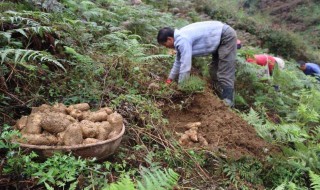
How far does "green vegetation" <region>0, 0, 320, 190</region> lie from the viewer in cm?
249

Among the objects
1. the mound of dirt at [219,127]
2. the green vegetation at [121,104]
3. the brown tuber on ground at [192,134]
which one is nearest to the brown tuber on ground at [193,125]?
the mound of dirt at [219,127]

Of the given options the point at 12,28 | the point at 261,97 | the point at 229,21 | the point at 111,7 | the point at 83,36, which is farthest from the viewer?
the point at 229,21

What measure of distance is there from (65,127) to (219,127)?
203cm

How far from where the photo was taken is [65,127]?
2.71 meters

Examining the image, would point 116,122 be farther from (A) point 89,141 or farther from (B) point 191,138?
(B) point 191,138

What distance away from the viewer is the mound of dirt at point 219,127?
3746 mm

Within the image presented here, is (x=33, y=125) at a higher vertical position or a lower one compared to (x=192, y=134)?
higher

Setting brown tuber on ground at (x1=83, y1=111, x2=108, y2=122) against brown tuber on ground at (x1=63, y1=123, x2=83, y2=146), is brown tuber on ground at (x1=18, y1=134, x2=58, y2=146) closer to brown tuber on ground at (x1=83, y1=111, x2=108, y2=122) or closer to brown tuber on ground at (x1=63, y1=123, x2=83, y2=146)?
brown tuber on ground at (x1=63, y1=123, x2=83, y2=146)

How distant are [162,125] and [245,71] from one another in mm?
2941

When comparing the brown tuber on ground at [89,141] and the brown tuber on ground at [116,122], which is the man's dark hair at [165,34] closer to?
the brown tuber on ground at [116,122]

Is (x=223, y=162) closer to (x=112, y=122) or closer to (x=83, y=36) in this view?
(x=112, y=122)

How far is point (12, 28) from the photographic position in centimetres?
396

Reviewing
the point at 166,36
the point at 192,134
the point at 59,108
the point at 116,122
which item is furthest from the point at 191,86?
the point at 59,108

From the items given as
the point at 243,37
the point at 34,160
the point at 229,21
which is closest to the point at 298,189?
the point at 34,160
